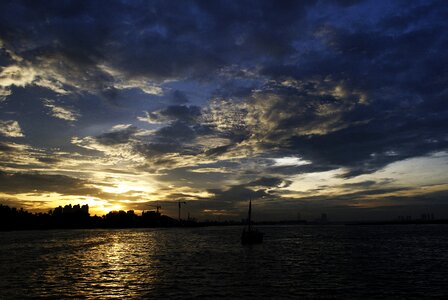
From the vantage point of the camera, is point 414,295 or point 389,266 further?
point 389,266

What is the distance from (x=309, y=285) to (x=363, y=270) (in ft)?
63.5

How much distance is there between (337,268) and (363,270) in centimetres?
447

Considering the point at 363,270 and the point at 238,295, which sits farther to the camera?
the point at 363,270

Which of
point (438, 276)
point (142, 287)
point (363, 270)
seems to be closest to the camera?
point (142, 287)

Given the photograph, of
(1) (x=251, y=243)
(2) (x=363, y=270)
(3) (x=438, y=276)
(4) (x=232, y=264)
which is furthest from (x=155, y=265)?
(1) (x=251, y=243)

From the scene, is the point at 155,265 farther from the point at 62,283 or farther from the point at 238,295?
the point at 238,295

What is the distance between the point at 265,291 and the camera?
1721 inches

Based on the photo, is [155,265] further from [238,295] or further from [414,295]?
[414,295]

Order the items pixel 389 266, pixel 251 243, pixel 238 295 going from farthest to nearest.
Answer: pixel 251 243 < pixel 389 266 < pixel 238 295

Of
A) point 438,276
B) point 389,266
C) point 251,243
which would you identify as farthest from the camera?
point 251,243

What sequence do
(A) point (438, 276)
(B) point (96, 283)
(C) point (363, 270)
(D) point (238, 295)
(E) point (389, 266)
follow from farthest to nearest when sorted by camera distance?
(E) point (389, 266), (C) point (363, 270), (A) point (438, 276), (B) point (96, 283), (D) point (238, 295)

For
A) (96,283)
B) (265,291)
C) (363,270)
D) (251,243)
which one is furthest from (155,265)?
(251,243)

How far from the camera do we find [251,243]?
129750mm

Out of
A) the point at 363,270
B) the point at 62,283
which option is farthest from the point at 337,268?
the point at 62,283
